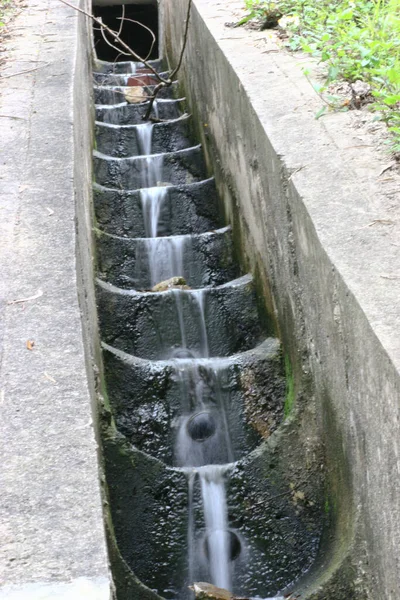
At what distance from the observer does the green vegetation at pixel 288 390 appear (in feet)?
14.0

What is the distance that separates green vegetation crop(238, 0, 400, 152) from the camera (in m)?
4.35

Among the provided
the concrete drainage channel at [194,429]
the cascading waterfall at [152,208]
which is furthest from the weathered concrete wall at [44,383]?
the cascading waterfall at [152,208]

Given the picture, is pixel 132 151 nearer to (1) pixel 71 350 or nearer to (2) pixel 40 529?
(1) pixel 71 350

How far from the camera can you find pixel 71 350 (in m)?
3.01

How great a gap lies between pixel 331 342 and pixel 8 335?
1.31 metres

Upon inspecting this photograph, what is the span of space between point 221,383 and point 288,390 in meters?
0.40

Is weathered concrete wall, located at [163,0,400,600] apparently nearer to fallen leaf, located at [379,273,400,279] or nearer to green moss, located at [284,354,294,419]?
fallen leaf, located at [379,273,400,279]

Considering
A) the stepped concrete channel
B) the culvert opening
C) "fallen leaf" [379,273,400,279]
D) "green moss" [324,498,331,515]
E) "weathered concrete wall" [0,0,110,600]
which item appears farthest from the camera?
the culvert opening

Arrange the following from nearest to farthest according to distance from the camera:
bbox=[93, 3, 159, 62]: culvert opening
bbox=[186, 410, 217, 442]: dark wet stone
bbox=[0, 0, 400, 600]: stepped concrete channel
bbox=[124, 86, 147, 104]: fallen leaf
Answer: bbox=[0, 0, 400, 600]: stepped concrete channel → bbox=[186, 410, 217, 442]: dark wet stone → bbox=[124, 86, 147, 104]: fallen leaf → bbox=[93, 3, 159, 62]: culvert opening

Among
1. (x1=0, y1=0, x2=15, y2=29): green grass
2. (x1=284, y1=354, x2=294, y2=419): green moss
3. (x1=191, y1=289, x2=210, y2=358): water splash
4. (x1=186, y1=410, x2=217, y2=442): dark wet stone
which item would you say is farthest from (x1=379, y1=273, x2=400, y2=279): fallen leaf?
(x1=0, y1=0, x2=15, y2=29): green grass

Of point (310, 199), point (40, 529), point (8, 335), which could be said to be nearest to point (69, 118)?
point (310, 199)

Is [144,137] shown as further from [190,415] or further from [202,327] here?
[190,415]

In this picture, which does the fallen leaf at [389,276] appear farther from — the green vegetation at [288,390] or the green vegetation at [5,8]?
the green vegetation at [5,8]

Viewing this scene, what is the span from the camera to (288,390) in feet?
14.4
